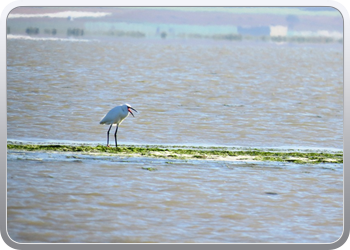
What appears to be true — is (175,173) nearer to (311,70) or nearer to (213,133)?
(213,133)

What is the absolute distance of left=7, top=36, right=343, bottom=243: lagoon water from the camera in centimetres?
496

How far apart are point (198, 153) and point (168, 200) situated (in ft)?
6.97

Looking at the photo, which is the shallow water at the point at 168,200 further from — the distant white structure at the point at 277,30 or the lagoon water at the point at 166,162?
the distant white structure at the point at 277,30

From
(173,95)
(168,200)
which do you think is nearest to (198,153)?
(168,200)

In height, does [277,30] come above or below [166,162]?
above

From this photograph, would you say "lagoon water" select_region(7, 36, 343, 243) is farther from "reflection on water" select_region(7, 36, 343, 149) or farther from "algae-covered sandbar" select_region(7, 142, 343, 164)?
"algae-covered sandbar" select_region(7, 142, 343, 164)

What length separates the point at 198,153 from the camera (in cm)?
780

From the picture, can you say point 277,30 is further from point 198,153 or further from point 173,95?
point 173,95

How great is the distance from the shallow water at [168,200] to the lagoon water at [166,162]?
0.04ft

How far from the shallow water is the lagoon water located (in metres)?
0.01

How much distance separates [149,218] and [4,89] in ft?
5.81

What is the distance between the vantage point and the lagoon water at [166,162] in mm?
4965

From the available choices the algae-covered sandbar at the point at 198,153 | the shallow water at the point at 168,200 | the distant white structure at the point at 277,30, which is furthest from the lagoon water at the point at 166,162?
the distant white structure at the point at 277,30

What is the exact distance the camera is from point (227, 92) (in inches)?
605
